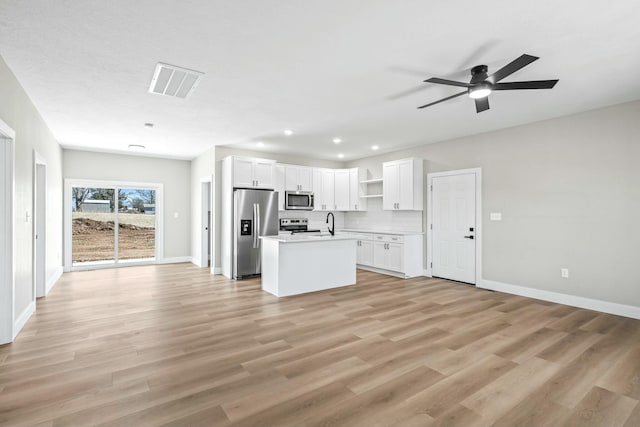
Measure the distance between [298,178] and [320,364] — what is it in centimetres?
527

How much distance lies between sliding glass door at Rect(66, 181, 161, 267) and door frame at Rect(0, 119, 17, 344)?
4.46 metres

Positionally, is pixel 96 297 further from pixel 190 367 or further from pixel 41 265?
pixel 190 367

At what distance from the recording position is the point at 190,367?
8.73ft

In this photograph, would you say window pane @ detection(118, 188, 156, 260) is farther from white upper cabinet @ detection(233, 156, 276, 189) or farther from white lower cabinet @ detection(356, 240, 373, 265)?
white lower cabinet @ detection(356, 240, 373, 265)

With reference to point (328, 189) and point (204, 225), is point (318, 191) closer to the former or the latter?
point (328, 189)

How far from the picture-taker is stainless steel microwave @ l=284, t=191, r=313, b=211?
7320 mm

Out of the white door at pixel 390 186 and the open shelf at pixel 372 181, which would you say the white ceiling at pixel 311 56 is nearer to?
the white door at pixel 390 186

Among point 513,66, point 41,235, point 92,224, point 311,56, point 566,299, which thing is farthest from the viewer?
point 92,224

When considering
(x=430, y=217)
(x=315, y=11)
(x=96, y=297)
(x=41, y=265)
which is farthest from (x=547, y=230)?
(x=41, y=265)

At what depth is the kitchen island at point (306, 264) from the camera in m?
4.95

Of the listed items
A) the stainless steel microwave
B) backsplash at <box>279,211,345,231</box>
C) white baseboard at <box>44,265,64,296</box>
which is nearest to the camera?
white baseboard at <box>44,265,64,296</box>

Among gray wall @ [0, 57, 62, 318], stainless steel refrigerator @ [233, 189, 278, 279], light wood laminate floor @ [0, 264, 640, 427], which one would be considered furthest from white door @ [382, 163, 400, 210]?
gray wall @ [0, 57, 62, 318]

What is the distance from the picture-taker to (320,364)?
8.89 ft

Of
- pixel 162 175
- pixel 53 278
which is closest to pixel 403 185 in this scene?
pixel 162 175
